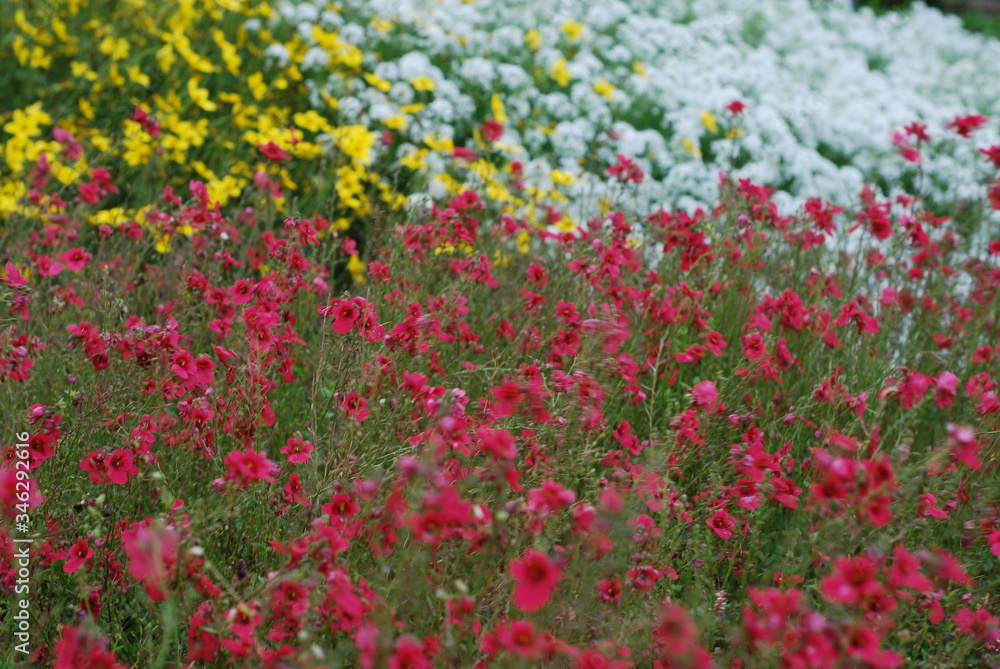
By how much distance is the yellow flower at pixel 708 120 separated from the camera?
5634mm

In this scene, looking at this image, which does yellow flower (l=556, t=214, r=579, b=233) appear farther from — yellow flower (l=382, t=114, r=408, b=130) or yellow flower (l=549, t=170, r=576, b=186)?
yellow flower (l=382, t=114, r=408, b=130)

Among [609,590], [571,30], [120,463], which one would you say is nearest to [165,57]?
[571,30]

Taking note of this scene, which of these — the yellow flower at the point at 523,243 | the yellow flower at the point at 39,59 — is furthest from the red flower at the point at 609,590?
the yellow flower at the point at 39,59

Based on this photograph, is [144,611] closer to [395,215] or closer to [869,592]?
[869,592]

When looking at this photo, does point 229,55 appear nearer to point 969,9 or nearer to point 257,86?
point 257,86

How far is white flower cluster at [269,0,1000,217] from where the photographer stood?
5.03m

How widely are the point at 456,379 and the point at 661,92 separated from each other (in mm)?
4344

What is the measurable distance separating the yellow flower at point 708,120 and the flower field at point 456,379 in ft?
0.11

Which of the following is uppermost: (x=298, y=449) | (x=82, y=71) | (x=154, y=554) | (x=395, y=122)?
(x=154, y=554)

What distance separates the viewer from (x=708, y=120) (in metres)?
5.71

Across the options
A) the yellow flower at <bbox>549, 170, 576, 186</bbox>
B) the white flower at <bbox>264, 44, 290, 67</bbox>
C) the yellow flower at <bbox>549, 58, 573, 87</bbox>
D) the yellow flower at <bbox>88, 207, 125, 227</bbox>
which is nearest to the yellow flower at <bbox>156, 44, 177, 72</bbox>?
the white flower at <bbox>264, 44, 290, 67</bbox>

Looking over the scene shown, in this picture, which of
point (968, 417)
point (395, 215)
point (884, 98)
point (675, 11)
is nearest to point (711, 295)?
point (968, 417)

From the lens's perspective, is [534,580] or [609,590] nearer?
[534,580]

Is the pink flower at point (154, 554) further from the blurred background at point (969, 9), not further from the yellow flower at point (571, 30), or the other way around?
the blurred background at point (969, 9)
